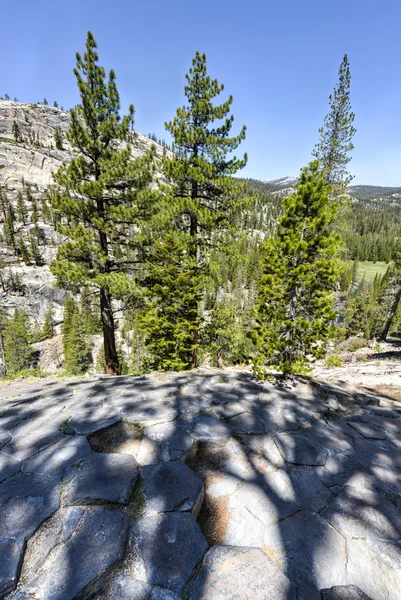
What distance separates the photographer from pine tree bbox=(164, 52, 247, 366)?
883 cm

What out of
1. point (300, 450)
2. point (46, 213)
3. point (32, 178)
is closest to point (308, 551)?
point (300, 450)

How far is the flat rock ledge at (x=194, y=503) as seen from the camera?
163cm

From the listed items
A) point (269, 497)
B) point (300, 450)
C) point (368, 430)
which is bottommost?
point (368, 430)

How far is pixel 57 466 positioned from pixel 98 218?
749cm

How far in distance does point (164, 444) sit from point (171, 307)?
923cm

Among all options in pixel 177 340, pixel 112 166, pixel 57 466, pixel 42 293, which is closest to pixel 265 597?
pixel 57 466

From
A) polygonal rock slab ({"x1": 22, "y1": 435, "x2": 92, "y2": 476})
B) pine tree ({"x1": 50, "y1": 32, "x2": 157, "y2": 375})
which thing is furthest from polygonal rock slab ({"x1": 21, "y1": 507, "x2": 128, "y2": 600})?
pine tree ({"x1": 50, "y1": 32, "x2": 157, "y2": 375})

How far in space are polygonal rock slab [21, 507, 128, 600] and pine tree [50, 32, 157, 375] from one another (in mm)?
7327

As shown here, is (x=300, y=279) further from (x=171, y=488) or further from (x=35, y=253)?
(x=35, y=253)

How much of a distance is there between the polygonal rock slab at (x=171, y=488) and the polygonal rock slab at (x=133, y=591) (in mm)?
457

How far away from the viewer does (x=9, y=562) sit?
1607mm

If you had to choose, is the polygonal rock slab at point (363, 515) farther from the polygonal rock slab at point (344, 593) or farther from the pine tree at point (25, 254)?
the pine tree at point (25, 254)

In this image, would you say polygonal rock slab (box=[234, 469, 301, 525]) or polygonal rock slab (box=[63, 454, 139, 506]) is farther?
polygonal rock slab (box=[234, 469, 301, 525])

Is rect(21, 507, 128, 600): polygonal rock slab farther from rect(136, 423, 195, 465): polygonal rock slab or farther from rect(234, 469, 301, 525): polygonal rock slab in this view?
rect(234, 469, 301, 525): polygonal rock slab
